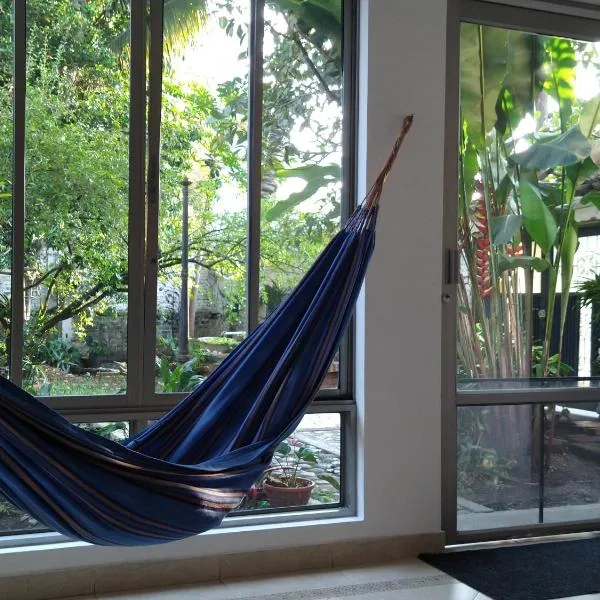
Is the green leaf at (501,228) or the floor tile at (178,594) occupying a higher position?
the green leaf at (501,228)

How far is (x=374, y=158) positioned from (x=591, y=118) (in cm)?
101

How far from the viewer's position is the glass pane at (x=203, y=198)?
9.73ft

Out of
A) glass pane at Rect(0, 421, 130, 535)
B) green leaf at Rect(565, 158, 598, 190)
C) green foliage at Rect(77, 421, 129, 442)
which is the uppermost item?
green leaf at Rect(565, 158, 598, 190)

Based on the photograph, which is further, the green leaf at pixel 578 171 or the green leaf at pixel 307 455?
the green leaf at pixel 578 171

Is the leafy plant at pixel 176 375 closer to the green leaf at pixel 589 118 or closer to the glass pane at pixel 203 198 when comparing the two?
the glass pane at pixel 203 198

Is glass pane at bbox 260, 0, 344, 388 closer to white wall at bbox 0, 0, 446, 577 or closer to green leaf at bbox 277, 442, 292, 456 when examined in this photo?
white wall at bbox 0, 0, 446, 577

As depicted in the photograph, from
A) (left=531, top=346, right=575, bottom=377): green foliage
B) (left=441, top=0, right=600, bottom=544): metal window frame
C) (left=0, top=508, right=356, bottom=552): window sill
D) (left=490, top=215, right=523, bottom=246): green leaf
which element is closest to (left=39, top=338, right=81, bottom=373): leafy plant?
(left=0, top=508, right=356, bottom=552): window sill

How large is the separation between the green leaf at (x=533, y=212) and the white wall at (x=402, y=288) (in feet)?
1.40

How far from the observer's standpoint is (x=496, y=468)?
3.45 m

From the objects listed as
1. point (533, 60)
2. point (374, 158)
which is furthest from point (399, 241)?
point (533, 60)

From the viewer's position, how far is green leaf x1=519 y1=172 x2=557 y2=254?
3.47 m

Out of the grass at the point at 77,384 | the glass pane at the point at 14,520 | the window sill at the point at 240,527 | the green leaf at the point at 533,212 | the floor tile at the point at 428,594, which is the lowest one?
the floor tile at the point at 428,594

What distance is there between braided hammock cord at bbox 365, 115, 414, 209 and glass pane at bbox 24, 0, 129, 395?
0.82 meters


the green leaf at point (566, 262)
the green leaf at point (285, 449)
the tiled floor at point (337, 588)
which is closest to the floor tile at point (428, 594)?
the tiled floor at point (337, 588)
